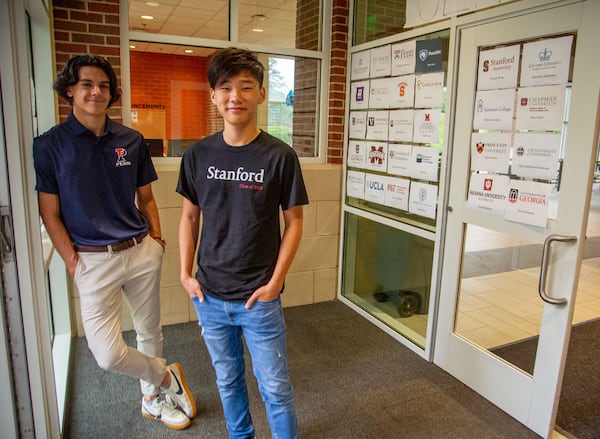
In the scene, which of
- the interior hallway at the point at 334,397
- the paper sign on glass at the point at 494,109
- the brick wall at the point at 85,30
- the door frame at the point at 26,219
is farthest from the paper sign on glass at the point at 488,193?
the brick wall at the point at 85,30

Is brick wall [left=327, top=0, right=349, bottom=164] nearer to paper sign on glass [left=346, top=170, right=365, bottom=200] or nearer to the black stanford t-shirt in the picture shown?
paper sign on glass [left=346, top=170, right=365, bottom=200]

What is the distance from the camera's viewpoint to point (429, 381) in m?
2.67

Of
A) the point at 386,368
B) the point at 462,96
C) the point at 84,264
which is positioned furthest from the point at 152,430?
the point at 462,96

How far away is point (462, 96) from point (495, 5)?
46 centimetres

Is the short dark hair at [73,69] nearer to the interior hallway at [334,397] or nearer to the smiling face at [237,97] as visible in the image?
the smiling face at [237,97]

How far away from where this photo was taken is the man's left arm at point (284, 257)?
164 cm

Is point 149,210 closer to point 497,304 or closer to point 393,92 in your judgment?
point 393,92

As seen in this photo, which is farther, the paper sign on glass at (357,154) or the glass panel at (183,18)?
the paper sign on glass at (357,154)

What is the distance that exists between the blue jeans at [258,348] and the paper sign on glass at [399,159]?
1642 millimetres

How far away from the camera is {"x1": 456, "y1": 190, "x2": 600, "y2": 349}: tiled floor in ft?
8.25

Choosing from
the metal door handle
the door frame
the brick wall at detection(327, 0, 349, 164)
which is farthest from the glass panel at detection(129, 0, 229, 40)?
the metal door handle

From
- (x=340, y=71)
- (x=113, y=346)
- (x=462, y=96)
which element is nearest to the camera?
(x=113, y=346)

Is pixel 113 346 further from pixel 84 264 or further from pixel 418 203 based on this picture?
pixel 418 203

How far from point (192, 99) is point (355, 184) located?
55.6 inches
